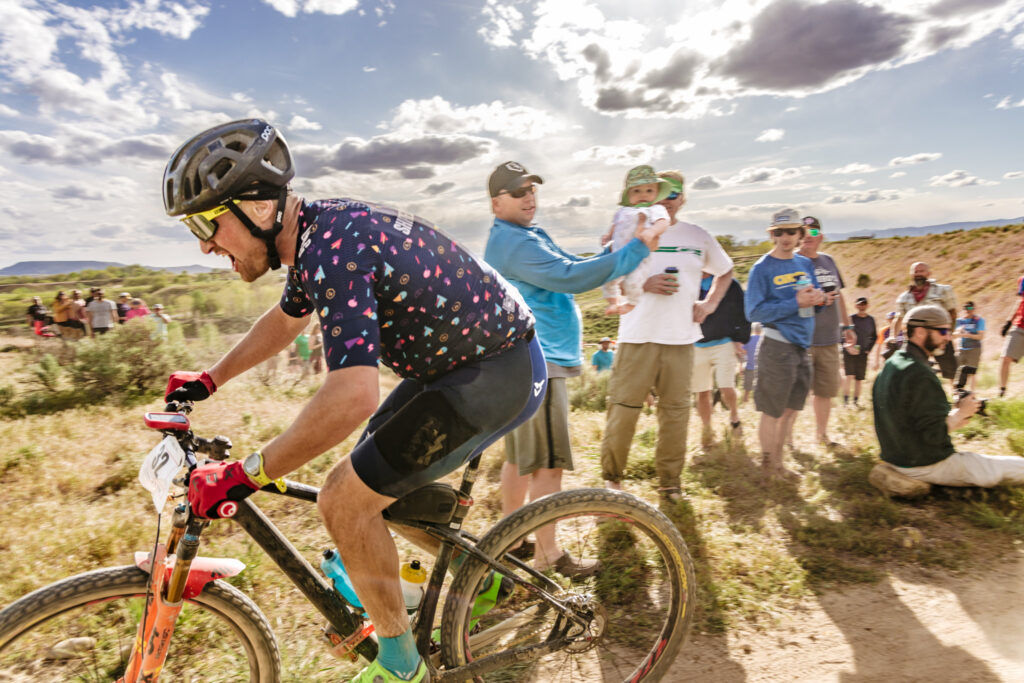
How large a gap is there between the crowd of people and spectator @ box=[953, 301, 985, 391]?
1540cm

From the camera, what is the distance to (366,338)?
1813mm

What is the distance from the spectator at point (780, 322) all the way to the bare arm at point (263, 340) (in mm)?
4523

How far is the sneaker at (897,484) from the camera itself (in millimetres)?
4750

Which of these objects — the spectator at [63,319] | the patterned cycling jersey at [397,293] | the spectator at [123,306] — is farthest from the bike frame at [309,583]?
the spectator at [63,319]

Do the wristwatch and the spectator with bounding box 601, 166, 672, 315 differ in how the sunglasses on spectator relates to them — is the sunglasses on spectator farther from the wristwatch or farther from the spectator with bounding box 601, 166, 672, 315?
the wristwatch

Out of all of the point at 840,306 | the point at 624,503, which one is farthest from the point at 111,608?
the point at 840,306

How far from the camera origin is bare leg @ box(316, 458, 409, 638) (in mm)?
2020

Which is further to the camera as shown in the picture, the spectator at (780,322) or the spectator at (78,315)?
the spectator at (78,315)

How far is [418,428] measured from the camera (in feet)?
6.87

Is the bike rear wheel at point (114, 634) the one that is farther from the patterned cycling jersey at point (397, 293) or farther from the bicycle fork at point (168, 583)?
the patterned cycling jersey at point (397, 293)

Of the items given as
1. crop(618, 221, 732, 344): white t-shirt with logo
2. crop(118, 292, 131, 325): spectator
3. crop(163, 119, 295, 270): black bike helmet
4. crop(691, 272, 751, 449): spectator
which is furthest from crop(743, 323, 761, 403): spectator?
crop(118, 292, 131, 325): spectator

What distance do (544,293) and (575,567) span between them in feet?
5.73

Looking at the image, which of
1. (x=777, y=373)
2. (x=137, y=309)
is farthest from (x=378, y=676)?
(x=137, y=309)

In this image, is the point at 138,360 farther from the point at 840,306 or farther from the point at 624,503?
the point at 840,306
